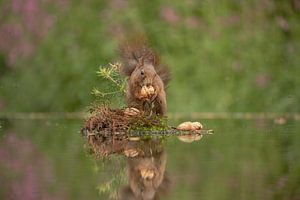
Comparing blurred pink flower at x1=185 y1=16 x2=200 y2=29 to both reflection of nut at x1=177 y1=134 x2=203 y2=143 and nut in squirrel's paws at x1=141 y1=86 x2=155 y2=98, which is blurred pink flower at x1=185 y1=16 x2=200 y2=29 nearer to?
reflection of nut at x1=177 y1=134 x2=203 y2=143

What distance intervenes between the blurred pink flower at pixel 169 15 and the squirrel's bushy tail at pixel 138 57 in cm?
946

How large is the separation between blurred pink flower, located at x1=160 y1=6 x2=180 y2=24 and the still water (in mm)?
9987

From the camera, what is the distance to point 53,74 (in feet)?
66.1

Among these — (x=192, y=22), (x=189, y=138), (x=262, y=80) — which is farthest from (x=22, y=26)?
(x=189, y=138)

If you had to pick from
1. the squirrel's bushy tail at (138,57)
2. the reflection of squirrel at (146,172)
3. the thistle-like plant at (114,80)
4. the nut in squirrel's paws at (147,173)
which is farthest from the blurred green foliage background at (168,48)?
the nut in squirrel's paws at (147,173)

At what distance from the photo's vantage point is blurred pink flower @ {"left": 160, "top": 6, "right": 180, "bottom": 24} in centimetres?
2062

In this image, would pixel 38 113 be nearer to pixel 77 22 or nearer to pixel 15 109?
pixel 15 109

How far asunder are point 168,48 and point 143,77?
9755 mm

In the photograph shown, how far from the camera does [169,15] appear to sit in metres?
20.8

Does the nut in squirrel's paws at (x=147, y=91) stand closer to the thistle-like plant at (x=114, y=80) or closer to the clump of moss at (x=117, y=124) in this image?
the clump of moss at (x=117, y=124)

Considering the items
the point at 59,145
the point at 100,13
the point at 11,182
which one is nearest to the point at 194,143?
the point at 59,145

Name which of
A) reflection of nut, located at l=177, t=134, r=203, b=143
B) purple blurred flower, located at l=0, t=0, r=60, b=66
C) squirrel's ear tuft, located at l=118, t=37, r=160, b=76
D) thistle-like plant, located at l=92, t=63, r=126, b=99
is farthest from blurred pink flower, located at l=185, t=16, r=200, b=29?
reflection of nut, located at l=177, t=134, r=203, b=143

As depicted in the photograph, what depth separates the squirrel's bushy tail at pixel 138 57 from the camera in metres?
10.9

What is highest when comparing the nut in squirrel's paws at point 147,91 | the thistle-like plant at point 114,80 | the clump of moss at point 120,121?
the thistle-like plant at point 114,80
